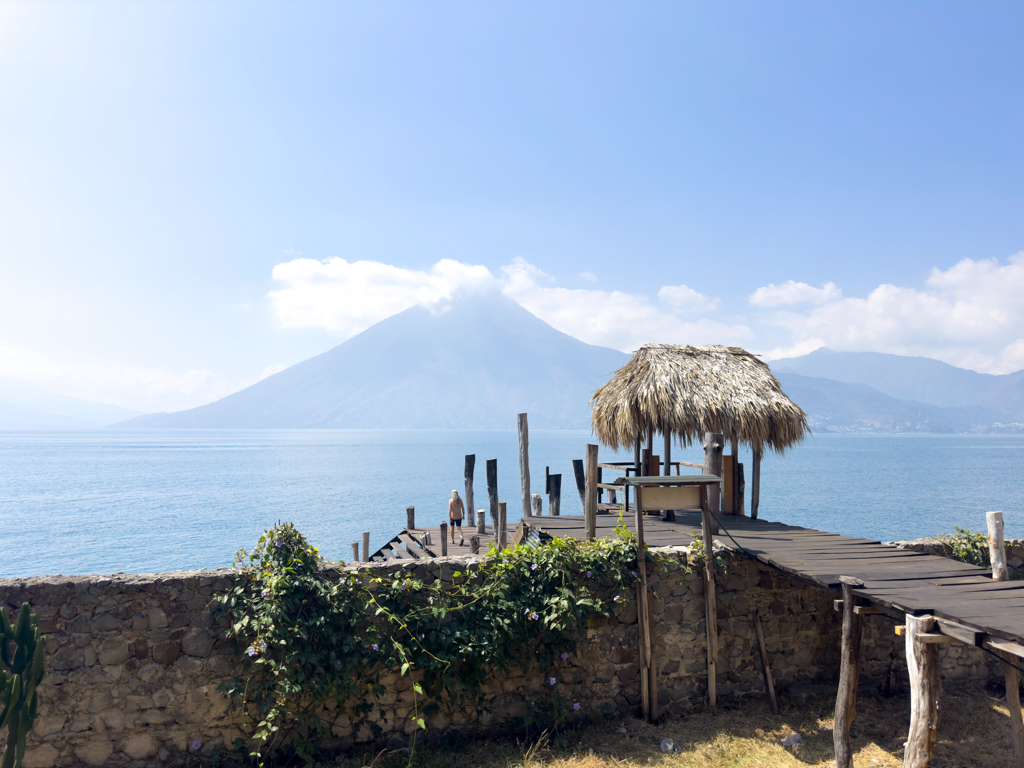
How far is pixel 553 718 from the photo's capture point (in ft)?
20.6

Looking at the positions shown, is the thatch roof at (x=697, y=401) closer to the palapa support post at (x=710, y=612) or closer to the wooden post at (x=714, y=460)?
the wooden post at (x=714, y=460)

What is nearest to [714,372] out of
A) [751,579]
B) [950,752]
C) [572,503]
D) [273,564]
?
[751,579]

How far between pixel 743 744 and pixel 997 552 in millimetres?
3089

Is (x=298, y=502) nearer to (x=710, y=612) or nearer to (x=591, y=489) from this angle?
(x=591, y=489)

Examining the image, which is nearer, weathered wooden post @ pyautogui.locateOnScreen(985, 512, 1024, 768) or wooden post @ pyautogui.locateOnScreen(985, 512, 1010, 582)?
weathered wooden post @ pyautogui.locateOnScreen(985, 512, 1024, 768)

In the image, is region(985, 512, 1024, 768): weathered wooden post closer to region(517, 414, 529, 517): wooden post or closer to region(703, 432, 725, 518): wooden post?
region(703, 432, 725, 518): wooden post

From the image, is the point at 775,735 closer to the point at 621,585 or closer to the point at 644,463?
the point at 621,585

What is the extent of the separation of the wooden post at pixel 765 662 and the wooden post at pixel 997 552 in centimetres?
230

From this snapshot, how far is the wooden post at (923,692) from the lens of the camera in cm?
450

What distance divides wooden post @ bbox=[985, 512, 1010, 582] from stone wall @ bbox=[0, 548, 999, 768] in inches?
77.1

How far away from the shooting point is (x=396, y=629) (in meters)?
5.96

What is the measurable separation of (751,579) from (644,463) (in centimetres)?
394

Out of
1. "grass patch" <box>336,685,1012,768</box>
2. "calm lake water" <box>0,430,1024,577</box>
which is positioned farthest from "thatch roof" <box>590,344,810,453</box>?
"calm lake water" <box>0,430,1024,577</box>

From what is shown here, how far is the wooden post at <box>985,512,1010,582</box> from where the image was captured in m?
5.64
